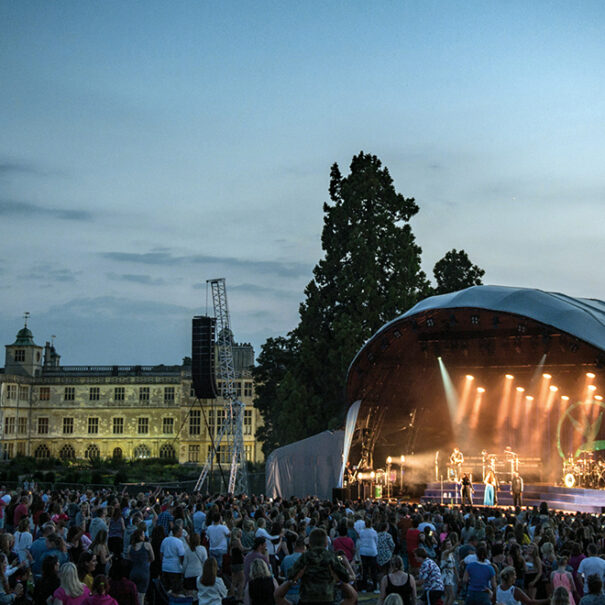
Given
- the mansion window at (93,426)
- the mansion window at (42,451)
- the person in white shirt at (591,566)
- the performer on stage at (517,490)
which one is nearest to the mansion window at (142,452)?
the mansion window at (93,426)

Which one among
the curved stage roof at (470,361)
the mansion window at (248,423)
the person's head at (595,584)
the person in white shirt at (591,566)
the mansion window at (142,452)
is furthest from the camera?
the mansion window at (142,452)

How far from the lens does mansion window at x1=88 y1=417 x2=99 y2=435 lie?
78.5 m

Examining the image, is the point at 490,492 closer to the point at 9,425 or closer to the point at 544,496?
the point at 544,496

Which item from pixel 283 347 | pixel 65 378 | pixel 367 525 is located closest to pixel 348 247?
pixel 283 347

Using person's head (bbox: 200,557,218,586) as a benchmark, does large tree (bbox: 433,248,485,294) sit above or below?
above

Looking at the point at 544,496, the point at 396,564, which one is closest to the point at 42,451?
the point at 544,496

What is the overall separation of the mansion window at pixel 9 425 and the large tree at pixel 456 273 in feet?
144

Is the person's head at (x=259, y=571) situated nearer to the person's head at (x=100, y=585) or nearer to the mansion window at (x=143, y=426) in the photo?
the person's head at (x=100, y=585)

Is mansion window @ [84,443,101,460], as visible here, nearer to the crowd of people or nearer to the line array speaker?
the line array speaker

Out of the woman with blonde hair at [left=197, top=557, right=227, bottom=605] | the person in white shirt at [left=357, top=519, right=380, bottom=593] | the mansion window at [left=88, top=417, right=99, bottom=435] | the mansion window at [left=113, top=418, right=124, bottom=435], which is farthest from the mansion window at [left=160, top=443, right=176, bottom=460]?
the woman with blonde hair at [left=197, top=557, right=227, bottom=605]

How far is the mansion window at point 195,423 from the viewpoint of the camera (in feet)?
248

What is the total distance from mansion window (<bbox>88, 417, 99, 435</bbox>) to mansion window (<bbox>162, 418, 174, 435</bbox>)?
6.32m

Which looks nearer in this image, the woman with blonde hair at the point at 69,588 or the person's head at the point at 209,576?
the woman with blonde hair at the point at 69,588

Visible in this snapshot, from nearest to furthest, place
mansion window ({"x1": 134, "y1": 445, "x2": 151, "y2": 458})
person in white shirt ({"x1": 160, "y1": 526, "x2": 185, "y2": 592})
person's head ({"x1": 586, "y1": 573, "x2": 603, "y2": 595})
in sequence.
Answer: person's head ({"x1": 586, "y1": 573, "x2": 603, "y2": 595}) < person in white shirt ({"x1": 160, "y1": 526, "x2": 185, "y2": 592}) < mansion window ({"x1": 134, "y1": 445, "x2": 151, "y2": 458})
